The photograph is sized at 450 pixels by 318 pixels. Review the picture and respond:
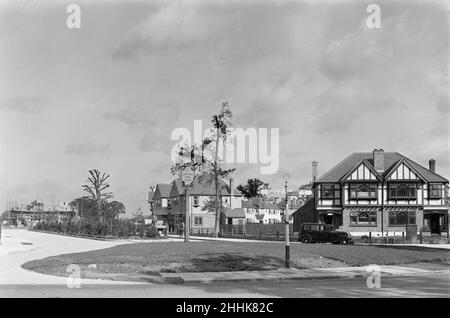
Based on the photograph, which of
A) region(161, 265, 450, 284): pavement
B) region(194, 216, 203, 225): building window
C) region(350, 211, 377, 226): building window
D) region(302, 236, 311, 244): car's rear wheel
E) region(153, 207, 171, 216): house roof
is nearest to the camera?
region(161, 265, 450, 284): pavement

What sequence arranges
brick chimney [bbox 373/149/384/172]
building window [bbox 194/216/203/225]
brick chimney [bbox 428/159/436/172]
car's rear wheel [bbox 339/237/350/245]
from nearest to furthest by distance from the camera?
car's rear wheel [bbox 339/237/350/245] → brick chimney [bbox 373/149/384/172] → brick chimney [bbox 428/159/436/172] → building window [bbox 194/216/203/225]

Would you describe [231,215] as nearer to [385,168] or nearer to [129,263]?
[385,168]

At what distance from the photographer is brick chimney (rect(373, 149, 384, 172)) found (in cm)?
6756

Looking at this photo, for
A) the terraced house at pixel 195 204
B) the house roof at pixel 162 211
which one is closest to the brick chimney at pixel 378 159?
the terraced house at pixel 195 204

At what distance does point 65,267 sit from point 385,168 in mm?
53385

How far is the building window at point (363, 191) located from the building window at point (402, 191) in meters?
1.83

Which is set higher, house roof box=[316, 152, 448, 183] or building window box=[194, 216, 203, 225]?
house roof box=[316, 152, 448, 183]

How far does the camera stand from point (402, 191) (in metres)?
65.2

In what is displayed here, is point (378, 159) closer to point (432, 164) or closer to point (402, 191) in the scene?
point (402, 191)

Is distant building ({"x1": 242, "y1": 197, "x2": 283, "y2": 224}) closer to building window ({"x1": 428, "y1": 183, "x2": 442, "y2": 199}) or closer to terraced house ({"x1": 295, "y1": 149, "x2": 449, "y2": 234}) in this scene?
terraced house ({"x1": 295, "y1": 149, "x2": 449, "y2": 234})

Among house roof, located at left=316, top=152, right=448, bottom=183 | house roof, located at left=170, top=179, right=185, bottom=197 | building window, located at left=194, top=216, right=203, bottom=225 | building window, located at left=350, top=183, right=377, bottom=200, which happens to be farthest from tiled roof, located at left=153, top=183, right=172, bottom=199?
building window, located at left=350, top=183, right=377, bottom=200

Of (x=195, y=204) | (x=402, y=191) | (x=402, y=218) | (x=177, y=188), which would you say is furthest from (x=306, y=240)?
(x=177, y=188)

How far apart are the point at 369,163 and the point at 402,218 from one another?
23.1 ft

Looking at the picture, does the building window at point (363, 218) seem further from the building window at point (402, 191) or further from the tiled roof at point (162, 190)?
the tiled roof at point (162, 190)
